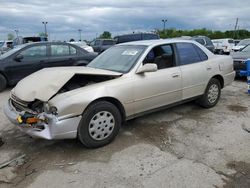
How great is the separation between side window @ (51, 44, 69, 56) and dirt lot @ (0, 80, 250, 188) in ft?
13.4

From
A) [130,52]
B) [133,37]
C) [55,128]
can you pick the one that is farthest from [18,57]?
[133,37]

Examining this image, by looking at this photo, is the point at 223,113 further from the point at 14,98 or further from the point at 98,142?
the point at 14,98

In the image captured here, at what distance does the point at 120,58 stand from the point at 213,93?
234 centimetres

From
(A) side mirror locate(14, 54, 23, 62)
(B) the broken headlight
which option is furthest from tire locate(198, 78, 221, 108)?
(A) side mirror locate(14, 54, 23, 62)

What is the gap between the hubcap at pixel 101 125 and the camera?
347cm

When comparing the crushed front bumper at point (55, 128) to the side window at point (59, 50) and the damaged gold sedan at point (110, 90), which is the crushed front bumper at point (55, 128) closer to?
the damaged gold sedan at point (110, 90)

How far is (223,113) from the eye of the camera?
502 cm

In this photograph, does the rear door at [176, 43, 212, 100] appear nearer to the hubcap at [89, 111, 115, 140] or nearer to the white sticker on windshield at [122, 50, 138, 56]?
the white sticker on windshield at [122, 50, 138, 56]

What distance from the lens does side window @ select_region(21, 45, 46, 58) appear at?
782cm

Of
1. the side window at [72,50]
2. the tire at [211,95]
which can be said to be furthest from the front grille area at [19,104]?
the side window at [72,50]

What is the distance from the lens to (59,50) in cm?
843

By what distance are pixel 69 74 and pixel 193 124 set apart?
246 cm

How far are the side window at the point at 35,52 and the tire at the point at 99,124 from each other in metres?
5.36

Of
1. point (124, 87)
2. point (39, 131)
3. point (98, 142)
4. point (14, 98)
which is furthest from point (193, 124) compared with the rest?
point (14, 98)
